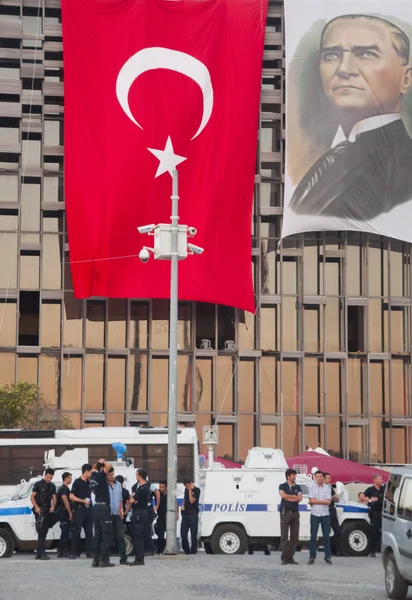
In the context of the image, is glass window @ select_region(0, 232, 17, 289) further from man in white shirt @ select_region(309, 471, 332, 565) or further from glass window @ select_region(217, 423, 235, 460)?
man in white shirt @ select_region(309, 471, 332, 565)

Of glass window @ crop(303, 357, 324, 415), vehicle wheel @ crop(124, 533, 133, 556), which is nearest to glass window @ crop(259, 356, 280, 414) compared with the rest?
glass window @ crop(303, 357, 324, 415)

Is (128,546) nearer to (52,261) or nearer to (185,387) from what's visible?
(185,387)

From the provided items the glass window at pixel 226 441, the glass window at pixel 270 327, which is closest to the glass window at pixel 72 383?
the glass window at pixel 226 441

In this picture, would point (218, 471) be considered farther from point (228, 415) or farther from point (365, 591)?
point (228, 415)

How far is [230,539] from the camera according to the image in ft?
87.3

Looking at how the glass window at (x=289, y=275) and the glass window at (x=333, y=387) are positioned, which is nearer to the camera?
the glass window at (x=333, y=387)

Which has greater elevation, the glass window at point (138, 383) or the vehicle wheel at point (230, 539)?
the glass window at point (138, 383)

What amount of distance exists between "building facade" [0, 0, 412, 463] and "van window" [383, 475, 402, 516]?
3155 centimetres

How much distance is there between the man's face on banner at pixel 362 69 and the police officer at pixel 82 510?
2811 centimetres

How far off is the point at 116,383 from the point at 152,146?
33.3ft

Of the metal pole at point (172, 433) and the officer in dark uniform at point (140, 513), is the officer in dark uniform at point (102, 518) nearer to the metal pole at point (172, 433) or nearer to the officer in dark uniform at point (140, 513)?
the officer in dark uniform at point (140, 513)

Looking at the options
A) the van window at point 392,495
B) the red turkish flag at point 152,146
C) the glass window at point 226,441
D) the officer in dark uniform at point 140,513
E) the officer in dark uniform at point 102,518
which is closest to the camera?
the van window at point 392,495

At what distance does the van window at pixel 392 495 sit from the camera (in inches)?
631

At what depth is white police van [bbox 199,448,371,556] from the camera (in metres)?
26.6
